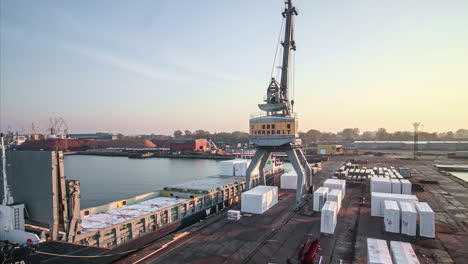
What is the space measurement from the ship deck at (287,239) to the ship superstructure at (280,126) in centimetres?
448

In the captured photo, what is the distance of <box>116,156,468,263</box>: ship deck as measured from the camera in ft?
44.1

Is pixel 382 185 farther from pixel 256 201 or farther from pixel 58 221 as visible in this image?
pixel 58 221

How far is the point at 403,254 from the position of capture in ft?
38.7

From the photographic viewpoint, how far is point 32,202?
1195 centimetres

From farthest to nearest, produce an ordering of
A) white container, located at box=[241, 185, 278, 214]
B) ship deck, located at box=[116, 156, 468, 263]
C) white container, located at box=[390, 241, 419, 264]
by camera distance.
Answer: white container, located at box=[241, 185, 278, 214] < ship deck, located at box=[116, 156, 468, 263] < white container, located at box=[390, 241, 419, 264]

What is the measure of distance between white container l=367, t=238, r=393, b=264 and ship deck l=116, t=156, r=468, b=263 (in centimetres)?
104

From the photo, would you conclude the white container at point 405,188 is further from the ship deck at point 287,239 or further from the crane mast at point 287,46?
the crane mast at point 287,46

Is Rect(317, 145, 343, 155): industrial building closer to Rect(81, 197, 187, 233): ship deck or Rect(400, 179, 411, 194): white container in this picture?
Rect(400, 179, 411, 194): white container

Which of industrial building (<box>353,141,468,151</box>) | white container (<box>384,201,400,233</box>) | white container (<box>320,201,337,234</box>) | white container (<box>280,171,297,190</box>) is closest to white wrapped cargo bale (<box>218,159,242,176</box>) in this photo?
white container (<box>280,171,297,190</box>)

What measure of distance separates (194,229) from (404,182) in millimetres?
22762

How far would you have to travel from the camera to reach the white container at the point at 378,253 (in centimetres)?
1096

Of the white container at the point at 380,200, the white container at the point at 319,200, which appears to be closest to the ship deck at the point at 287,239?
the white container at the point at 380,200

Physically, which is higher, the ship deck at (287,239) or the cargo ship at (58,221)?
the cargo ship at (58,221)

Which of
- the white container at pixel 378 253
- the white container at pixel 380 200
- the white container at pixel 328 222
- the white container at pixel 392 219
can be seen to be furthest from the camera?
the white container at pixel 380 200
